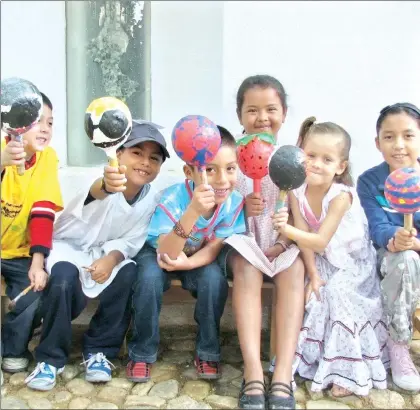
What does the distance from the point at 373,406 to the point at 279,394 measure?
1.49ft

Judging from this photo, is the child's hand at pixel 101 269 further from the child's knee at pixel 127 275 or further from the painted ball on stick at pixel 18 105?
the painted ball on stick at pixel 18 105

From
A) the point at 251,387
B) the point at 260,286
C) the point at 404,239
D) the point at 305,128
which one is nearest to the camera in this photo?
the point at 251,387

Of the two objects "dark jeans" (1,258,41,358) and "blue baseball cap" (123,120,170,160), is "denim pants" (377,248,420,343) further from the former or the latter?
"dark jeans" (1,258,41,358)

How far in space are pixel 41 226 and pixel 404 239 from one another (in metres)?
1.73

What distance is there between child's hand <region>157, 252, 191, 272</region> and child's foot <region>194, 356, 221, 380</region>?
0.47 meters

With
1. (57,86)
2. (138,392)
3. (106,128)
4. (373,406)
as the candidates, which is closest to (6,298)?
(138,392)

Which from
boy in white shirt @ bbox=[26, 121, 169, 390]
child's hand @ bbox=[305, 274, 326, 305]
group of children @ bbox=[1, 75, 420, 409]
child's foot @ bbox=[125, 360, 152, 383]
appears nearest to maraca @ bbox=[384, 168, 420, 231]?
group of children @ bbox=[1, 75, 420, 409]

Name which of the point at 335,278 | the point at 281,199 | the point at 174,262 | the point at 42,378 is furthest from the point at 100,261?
the point at 335,278

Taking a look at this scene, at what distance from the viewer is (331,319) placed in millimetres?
2834

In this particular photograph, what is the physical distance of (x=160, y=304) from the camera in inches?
113

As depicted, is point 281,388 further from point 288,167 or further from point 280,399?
point 288,167

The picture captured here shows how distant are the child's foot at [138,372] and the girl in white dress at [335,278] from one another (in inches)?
28.0

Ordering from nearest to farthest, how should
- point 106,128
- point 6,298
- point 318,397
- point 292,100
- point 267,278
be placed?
point 106,128
point 318,397
point 267,278
point 6,298
point 292,100

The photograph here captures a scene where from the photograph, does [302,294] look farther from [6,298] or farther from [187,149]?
[6,298]
